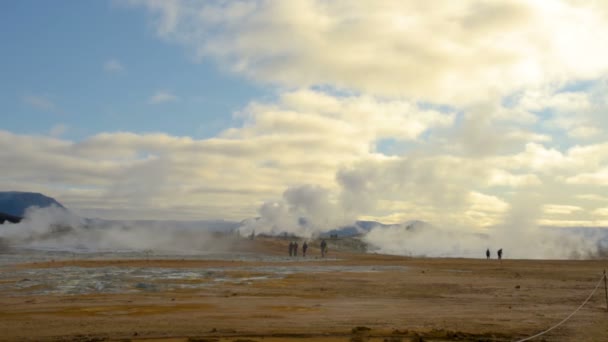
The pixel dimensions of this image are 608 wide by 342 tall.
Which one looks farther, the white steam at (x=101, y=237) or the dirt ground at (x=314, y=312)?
the white steam at (x=101, y=237)

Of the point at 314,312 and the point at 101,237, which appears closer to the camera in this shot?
the point at 314,312

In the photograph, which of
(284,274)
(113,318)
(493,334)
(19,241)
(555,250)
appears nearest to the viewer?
(493,334)

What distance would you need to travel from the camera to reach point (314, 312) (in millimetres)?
19406

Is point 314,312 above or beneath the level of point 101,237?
beneath

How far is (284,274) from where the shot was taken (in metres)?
37.1

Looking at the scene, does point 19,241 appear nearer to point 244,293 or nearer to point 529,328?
point 244,293

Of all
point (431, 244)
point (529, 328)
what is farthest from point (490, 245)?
point (529, 328)

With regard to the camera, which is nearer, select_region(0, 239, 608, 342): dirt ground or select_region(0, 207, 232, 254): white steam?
select_region(0, 239, 608, 342): dirt ground

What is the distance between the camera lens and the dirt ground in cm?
1512

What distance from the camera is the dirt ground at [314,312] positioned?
15.1 m

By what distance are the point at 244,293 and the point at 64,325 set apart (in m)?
10.4

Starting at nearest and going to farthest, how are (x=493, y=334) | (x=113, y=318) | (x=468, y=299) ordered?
(x=493, y=334) < (x=113, y=318) < (x=468, y=299)

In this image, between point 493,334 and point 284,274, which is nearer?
point 493,334

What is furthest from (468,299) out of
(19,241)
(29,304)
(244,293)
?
(19,241)
